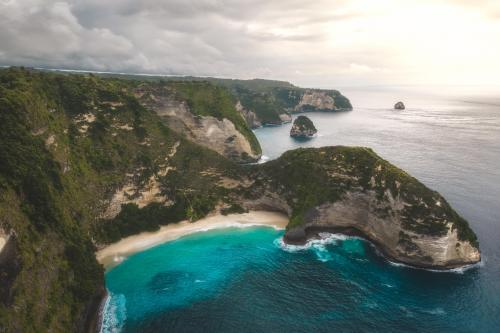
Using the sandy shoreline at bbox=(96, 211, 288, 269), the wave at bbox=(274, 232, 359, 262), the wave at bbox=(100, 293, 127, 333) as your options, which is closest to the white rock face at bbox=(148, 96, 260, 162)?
the sandy shoreline at bbox=(96, 211, 288, 269)

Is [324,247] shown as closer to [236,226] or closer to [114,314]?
[236,226]

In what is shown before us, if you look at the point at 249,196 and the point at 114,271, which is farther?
the point at 249,196

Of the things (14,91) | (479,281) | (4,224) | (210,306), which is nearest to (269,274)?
(210,306)

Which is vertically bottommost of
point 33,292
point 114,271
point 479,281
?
point 114,271

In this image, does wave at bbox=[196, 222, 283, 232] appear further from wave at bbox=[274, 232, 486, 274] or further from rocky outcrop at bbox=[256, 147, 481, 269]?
wave at bbox=[274, 232, 486, 274]

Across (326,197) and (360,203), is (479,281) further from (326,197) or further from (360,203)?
(326,197)

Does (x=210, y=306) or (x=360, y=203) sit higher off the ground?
(x=360, y=203)
